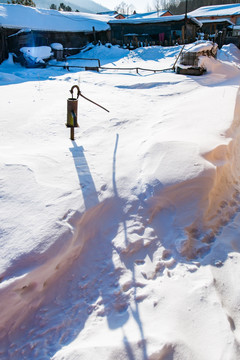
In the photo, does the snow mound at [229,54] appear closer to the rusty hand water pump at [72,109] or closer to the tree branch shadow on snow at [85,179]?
the rusty hand water pump at [72,109]

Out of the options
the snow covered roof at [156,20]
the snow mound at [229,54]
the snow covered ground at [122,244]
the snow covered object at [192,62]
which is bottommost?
the snow covered ground at [122,244]

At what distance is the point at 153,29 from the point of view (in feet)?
79.0

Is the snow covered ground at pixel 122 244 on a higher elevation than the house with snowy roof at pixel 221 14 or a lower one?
lower

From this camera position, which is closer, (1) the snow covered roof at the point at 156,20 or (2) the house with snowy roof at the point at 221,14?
(1) the snow covered roof at the point at 156,20

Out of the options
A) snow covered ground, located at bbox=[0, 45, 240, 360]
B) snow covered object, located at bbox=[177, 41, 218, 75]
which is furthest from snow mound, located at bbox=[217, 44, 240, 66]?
snow covered ground, located at bbox=[0, 45, 240, 360]

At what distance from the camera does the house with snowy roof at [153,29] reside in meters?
22.8

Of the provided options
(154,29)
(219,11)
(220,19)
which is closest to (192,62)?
(154,29)

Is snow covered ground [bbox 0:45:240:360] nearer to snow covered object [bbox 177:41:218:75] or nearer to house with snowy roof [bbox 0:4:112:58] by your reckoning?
snow covered object [bbox 177:41:218:75]

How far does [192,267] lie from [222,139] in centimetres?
289

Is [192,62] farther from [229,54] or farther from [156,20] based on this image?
[156,20]

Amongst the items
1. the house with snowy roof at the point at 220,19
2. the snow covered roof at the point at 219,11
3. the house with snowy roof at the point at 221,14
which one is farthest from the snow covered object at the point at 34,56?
the snow covered roof at the point at 219,11

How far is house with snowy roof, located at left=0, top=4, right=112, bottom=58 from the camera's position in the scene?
18153 millimetres

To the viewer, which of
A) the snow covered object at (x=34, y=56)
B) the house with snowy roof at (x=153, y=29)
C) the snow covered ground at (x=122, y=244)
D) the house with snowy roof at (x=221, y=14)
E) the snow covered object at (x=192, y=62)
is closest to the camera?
the snow covered ground at (x=122, y=244)

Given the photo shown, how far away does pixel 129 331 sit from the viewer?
2.10 m
